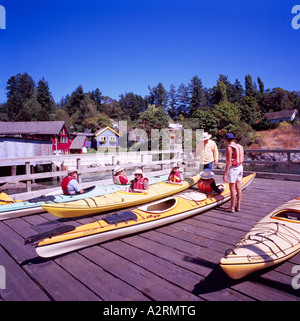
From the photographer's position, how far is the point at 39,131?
2694 centimetres

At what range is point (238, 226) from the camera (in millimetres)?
3381

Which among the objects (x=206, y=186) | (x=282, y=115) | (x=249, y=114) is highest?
(x=282, y=115)

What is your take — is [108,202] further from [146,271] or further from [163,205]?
[146,271]

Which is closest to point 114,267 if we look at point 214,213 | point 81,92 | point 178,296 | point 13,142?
point 178,296

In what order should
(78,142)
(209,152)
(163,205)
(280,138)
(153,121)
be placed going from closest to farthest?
(163,205) → (209,152) → (153,121) → (280,138) → (78,142)

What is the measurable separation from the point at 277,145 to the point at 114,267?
36.5 m

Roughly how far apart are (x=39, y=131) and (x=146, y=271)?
28.9m

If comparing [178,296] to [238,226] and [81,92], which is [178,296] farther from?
[81,92]

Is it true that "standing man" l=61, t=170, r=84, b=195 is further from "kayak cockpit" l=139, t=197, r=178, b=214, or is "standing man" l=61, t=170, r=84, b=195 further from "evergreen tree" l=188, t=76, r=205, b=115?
"evergreen tree" l=188, t=76, r=205, b=115

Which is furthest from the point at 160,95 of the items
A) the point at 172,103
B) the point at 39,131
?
the point at 39,131

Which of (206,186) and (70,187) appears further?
(206,186)

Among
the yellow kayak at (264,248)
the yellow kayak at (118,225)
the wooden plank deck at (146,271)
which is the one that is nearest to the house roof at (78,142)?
the wooden plank deck at (146,271)

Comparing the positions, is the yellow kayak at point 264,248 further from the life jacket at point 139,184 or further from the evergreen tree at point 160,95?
the evergreen tree at point 160,95

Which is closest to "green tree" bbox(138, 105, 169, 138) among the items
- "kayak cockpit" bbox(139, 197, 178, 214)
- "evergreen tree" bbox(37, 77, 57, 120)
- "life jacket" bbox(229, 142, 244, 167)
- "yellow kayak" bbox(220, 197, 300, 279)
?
"life jacket" bbox(229, 142, 244, 167)
